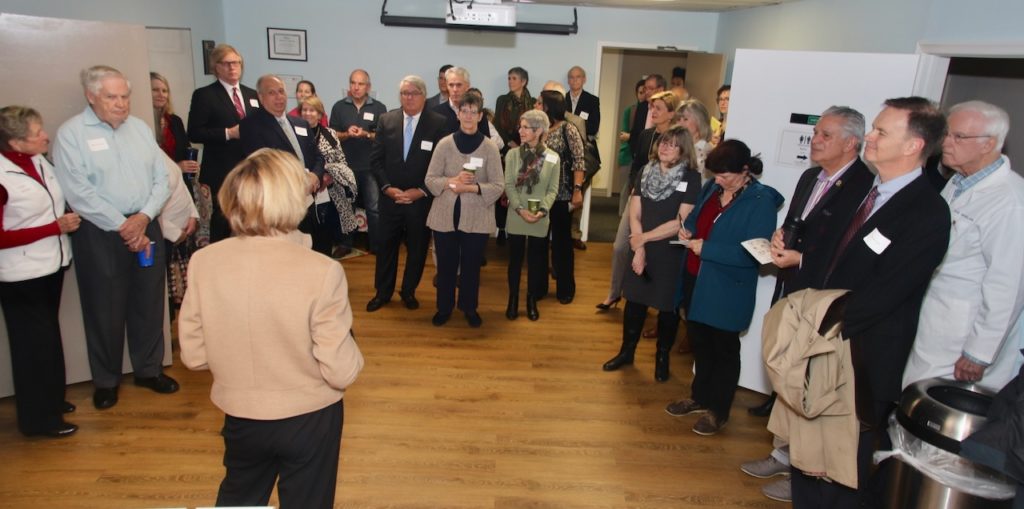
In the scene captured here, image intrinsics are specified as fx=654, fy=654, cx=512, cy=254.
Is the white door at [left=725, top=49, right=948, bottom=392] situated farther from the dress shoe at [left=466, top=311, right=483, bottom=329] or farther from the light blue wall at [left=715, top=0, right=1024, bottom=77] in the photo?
the dress shoe at [left=466, top=311, right=483, bottom=329]

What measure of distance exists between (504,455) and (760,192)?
5.91 feet

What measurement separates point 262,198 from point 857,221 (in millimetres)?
2249

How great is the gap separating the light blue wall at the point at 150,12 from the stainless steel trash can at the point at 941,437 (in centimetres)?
533

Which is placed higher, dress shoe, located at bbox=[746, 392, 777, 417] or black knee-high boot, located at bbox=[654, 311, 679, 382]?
black knee-high boot, located at bbox=[654, 311, 679, 382]

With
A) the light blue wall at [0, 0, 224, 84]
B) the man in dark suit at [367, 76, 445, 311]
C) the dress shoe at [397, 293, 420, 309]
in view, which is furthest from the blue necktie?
the light blue wall at [0, 0, 224, 84]

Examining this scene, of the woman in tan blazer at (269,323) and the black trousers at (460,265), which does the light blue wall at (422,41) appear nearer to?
the black trousers at (460,265)

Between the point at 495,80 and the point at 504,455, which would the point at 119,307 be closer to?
the point at 504,455

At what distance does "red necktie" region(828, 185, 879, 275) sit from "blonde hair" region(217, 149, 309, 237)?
2083mm

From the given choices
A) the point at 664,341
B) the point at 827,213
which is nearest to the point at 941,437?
the point at 827,213

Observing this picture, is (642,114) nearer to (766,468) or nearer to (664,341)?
(664,341)

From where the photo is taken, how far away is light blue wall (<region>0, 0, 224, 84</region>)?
4.32m

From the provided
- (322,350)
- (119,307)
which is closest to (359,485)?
(322,350)

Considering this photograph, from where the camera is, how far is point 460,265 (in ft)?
15.6

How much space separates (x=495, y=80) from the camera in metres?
7.23
